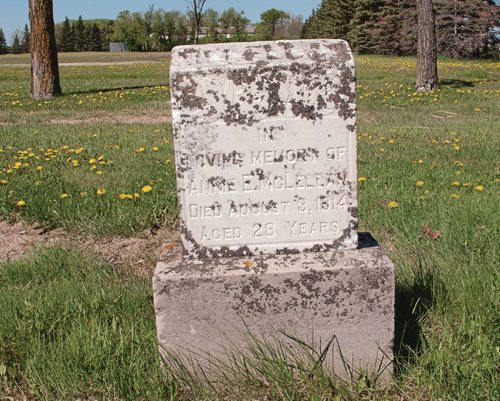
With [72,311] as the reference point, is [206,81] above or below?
above

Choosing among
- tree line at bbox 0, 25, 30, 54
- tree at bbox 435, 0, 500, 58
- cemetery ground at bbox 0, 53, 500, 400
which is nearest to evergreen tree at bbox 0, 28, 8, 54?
tree line at bbox 0, 25, 30, 54

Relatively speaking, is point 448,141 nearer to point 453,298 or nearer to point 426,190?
point 426,190

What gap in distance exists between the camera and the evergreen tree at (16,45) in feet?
266

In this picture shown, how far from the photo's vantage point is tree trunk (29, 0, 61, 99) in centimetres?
1436

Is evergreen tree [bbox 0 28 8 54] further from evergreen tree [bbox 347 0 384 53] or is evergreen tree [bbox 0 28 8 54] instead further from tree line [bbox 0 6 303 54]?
evergreen tree [bbox 347 0 384 53]

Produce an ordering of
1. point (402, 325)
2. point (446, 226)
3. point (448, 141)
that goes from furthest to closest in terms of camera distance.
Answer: point (448, 141), point (446, 226), point (402, 325)

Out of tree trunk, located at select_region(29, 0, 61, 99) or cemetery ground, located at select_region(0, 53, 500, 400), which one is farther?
tree trunk, located at select_region(29, 0, 61, 99)

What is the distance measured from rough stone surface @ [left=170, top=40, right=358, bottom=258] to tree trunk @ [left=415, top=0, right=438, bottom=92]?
12615 mm

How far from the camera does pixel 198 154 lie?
2.64 metres

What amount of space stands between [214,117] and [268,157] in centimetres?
30

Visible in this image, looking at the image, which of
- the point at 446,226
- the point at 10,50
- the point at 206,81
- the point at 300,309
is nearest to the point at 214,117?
the point at 206,81

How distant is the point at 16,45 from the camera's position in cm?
8225

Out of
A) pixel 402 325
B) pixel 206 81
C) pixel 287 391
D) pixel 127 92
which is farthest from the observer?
pixel 127 92

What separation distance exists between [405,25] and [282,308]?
138 feet
